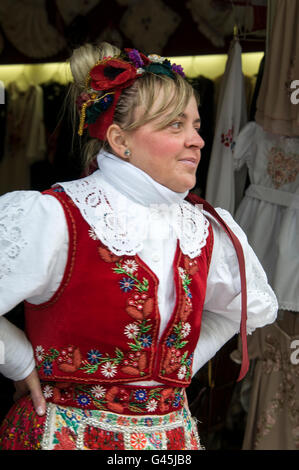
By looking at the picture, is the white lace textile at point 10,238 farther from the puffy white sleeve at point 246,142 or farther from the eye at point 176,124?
the puffy white sleeve at point 246,142

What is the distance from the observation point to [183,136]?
1261 millimetres

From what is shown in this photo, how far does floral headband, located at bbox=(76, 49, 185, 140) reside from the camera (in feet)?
4.11

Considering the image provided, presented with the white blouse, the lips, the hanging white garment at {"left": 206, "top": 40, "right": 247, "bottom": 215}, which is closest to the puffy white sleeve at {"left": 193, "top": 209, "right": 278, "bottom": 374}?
the white blouse

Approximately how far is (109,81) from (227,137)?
1134 millimetres

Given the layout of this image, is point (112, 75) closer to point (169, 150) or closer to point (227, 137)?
point (169, 150)

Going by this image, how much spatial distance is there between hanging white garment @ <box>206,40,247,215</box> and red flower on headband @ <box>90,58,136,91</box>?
1.08 meters

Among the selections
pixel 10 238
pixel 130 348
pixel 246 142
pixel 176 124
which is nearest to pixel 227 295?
pixel 130 348

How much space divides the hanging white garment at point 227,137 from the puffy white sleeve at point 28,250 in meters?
1.21

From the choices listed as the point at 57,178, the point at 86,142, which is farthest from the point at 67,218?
the point at 57,178

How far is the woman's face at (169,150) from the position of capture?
1.25 meters

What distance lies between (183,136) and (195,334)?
47cm

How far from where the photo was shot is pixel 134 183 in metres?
1.25

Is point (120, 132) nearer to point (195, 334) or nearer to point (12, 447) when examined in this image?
point (195, 334)

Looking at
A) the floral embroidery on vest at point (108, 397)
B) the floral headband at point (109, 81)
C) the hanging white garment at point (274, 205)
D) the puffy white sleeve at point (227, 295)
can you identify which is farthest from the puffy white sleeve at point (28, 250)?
the hanging white garment at point (274, 205)
